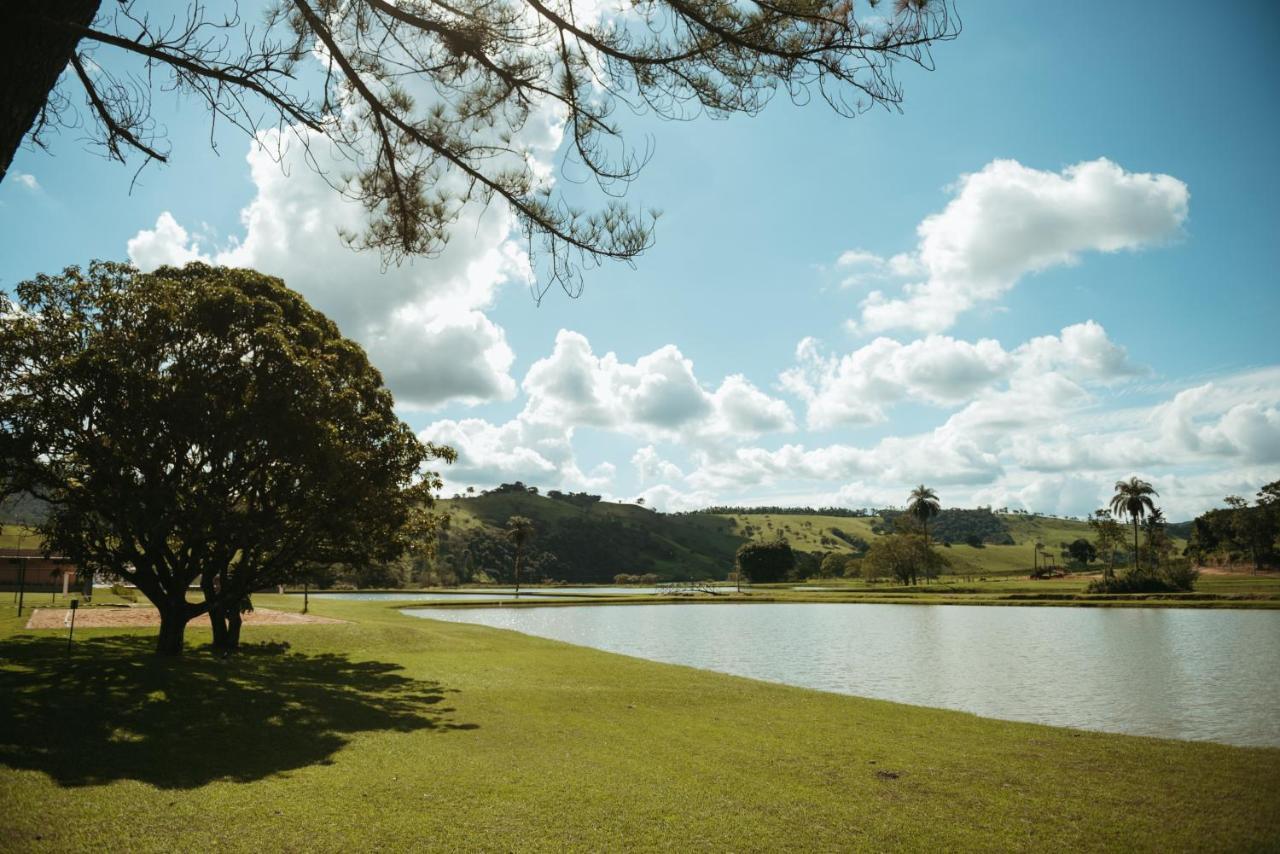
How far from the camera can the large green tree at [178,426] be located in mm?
18781

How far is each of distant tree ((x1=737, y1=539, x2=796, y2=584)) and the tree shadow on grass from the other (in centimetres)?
14192

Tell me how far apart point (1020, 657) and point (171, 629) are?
32.6 m

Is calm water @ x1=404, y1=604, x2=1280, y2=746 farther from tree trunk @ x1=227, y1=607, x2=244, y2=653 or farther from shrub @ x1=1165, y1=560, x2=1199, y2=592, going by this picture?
shrub @ x1=1165, y1=560, x2=1199, y2=592

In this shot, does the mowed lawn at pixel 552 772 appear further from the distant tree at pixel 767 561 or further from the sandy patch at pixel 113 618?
the distant tree at pixel 767 561

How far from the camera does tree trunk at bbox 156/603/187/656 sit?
2106 centimetres

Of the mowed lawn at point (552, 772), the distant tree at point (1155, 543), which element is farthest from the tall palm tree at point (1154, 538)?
the mowed lawn at point (552, 772)

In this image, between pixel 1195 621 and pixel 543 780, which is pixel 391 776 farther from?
pixel 1195 621

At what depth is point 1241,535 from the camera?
11981cm

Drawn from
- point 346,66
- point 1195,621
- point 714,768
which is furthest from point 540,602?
point 346,66

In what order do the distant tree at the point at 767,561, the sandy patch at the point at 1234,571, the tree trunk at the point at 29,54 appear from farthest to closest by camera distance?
1. the distant tree at the point at 767,561
2. the sandy patch at the point at 1234,571
3. the tree trunk at the point at 29,54

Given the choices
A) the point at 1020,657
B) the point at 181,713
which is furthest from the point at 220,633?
the point at 1020,657

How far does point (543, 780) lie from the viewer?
10367mm

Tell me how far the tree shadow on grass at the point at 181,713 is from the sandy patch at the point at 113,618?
780 cm

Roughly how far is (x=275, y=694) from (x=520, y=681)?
22.6 ft
